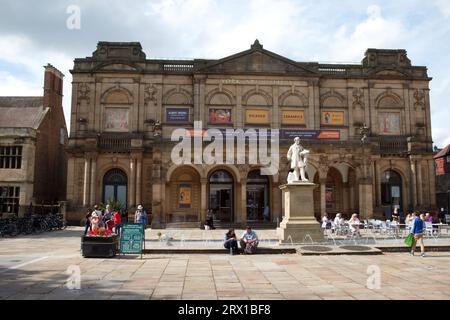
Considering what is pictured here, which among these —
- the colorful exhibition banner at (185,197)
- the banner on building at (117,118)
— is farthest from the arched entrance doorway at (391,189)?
the banner on building at (117,118)

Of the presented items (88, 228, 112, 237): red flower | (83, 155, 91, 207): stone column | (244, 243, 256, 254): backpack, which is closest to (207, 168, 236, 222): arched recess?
(83, 155, 91, 207): stone column

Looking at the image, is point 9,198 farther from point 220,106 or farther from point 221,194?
point 220,106

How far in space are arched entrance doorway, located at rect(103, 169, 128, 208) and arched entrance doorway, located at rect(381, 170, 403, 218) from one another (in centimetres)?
2397

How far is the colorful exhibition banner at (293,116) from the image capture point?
129 ft

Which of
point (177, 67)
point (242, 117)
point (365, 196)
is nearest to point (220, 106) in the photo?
point (242, 117)

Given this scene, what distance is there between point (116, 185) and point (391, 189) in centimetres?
2565

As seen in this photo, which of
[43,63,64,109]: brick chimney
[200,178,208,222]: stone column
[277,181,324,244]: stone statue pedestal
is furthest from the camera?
[43,63,64,109]: brick chimney

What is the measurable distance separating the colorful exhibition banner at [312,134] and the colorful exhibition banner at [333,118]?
4.61 feet

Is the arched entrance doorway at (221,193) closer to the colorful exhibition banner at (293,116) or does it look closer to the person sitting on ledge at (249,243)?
the colorful exhibition banner at (293,116)

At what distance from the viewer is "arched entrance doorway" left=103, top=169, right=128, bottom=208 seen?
123 ft

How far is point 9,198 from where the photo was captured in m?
37.4

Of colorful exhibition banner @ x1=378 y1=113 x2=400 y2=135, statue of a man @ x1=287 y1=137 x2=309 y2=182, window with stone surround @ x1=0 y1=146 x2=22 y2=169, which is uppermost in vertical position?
colorful exhibition banner @ x1=378 y1=113 x2=400 y2=135

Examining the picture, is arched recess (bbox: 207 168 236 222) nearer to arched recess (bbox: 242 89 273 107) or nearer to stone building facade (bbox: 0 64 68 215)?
arched recess (bbox: 242 89 273 107)

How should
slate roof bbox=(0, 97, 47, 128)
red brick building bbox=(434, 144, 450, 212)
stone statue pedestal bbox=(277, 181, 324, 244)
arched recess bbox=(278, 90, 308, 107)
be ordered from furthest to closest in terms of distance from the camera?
1. red brick building bbox=(434, 144, 450, 212)
2. slate roof bbox=(0, 97, 47, 128)
3. arched recess bbox=(278, 90, 308, 107)
4. stone statue pedestal bbox=(277, 181, 324, 244)
